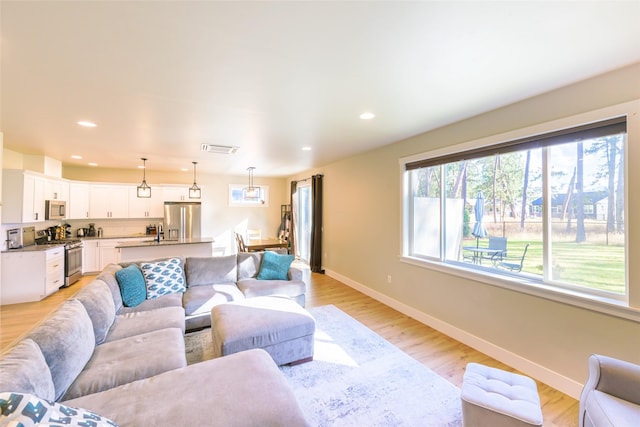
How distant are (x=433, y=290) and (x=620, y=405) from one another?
6.43 ft

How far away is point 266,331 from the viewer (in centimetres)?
232

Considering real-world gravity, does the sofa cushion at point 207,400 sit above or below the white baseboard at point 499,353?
above

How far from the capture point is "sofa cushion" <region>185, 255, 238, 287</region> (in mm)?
3562

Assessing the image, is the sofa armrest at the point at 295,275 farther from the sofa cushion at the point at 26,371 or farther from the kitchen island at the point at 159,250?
the sofa cushion at the point at 26,371

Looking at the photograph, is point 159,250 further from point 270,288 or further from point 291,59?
point 291,59

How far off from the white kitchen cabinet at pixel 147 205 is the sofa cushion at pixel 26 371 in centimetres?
568

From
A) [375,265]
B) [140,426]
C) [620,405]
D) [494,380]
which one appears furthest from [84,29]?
[375,265]

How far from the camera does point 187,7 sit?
1308 millimetres

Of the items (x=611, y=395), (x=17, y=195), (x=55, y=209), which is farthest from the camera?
(x=55, y=209)

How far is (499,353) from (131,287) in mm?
3953

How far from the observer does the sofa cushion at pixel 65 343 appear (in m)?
1.45

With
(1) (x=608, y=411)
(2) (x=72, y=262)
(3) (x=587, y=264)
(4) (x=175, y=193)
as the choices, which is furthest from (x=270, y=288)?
(4) (x=175, y=193)

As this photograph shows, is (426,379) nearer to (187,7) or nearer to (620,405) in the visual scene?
(620,405)

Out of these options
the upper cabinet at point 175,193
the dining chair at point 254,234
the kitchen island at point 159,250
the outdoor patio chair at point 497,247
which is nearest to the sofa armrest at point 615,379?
the outdoor patio chair at point 497,247
